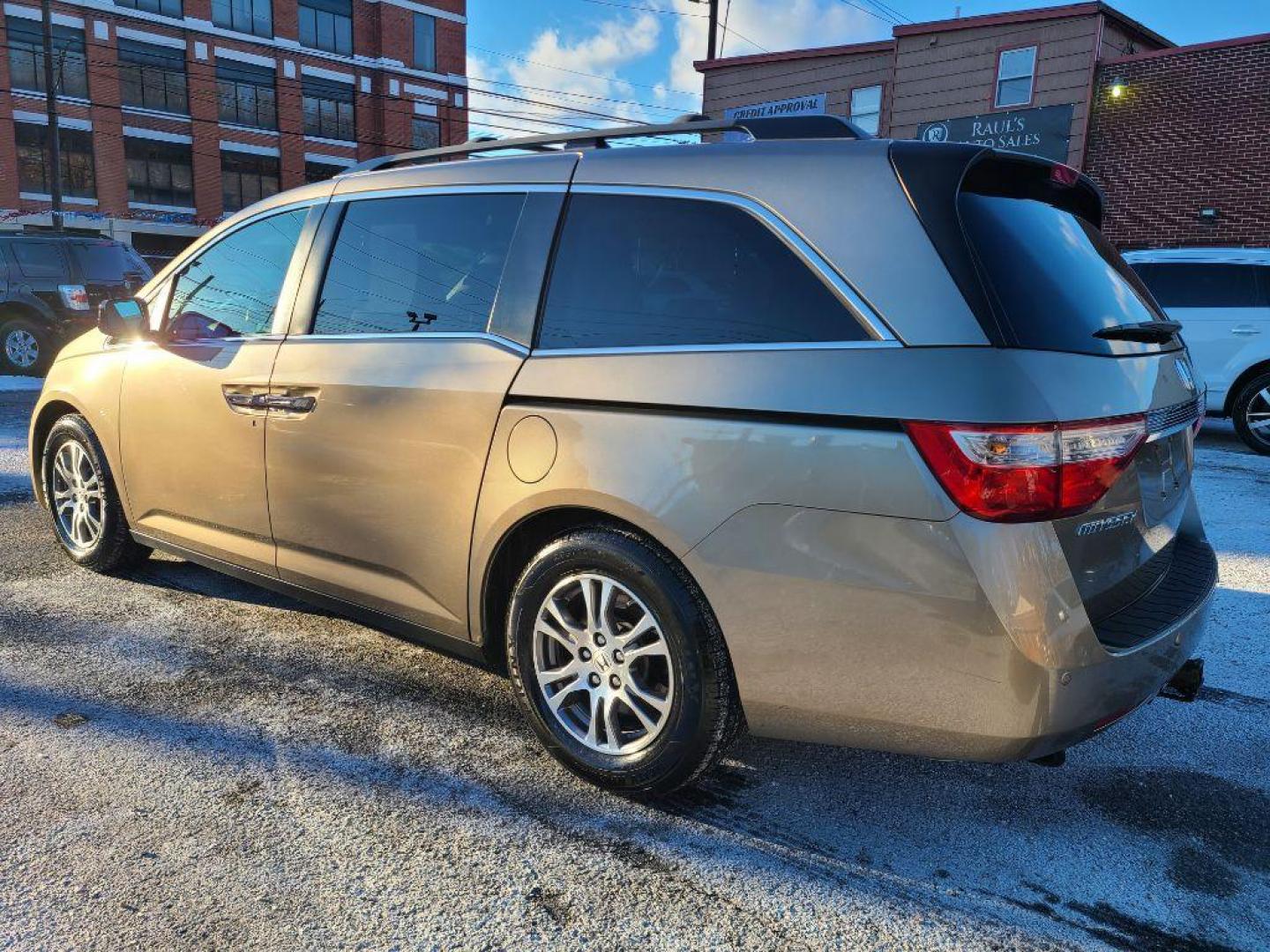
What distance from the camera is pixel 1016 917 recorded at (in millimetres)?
2092

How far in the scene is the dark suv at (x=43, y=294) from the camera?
12508mm

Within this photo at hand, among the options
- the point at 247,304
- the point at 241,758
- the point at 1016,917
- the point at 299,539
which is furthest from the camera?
the point at 247,304

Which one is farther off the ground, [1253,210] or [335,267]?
[1253,210]

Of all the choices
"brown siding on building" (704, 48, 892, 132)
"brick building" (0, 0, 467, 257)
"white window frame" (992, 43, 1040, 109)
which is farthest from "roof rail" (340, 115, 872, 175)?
"brick building" (0, 0, 467, 257)

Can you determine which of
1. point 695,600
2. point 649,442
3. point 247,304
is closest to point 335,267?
point 247,304

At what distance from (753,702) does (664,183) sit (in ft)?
4.60

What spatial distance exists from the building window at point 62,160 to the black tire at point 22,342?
25.9 meters

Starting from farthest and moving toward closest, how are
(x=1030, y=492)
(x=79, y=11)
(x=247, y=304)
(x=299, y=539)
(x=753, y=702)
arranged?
(x=79, y=11) → (x=247, y=304) → (x=299, y=539) → (x=753, y=702) → (x=1030, y=492)

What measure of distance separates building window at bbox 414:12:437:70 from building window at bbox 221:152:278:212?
8500 millimetres

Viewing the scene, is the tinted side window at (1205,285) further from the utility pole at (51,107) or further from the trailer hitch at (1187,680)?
the utility pole at (51,107)

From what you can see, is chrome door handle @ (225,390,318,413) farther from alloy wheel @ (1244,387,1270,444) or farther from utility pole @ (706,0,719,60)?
utility pole @ (706,0,719,60)

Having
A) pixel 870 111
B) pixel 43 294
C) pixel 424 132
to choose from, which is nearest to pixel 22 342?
pixel 43 294

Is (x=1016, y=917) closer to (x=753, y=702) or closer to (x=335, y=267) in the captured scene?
(x=753, y=702)

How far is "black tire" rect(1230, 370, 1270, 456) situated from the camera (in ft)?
28.9
